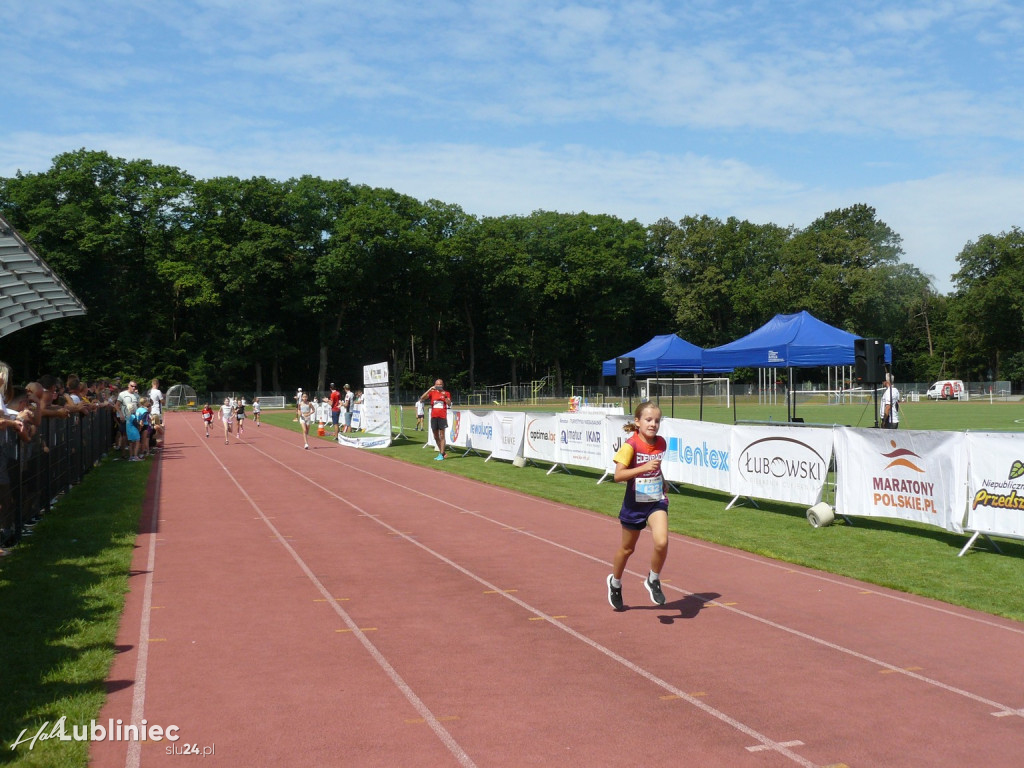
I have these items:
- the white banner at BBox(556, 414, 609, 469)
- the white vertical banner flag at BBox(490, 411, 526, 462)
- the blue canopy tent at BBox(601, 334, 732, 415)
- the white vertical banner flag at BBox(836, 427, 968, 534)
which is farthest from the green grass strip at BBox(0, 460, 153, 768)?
the blue canopy tent at BBox(601, 334, 732, 415)

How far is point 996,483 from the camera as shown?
390 inches

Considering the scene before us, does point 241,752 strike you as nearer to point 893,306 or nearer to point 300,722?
point 300,722

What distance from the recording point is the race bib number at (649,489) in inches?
294

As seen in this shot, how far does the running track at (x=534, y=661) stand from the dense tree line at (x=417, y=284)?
6200 cm

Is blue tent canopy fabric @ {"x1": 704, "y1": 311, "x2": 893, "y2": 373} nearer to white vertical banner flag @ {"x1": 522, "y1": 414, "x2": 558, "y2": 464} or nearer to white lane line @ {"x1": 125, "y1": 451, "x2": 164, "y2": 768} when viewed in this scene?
white vertical banner flag @ {"x1": 522, "y1": 414, "x2": 558, "y2": 464}

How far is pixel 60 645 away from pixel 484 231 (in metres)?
77.9

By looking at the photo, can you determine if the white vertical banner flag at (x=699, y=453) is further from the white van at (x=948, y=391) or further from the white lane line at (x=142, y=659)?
the white van at (x=948, y=391)

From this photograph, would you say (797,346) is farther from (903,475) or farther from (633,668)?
(633,668)

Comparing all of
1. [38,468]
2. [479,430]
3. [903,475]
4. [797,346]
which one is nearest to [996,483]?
[903,475]

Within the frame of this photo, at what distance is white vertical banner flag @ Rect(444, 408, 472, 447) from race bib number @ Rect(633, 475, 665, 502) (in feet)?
54.7

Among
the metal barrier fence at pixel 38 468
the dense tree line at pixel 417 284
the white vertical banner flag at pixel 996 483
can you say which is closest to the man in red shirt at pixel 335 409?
the metal barrier fence at pixel 38 468

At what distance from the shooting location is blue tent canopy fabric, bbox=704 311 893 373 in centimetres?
1883

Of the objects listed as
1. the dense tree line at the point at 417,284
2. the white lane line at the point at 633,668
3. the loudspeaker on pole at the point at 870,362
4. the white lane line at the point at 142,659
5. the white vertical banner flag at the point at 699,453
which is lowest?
the white lane line at the point at 633,668

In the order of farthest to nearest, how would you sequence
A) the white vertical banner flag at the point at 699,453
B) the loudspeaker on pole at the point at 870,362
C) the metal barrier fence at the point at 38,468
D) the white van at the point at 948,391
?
1. the white van at the point at 948,391
2. the loudspeaker on pole at the point at 870,362
3. the white vertical banner flag at the point at 699,453
4. the metal barrier fence at the point at 38,468
